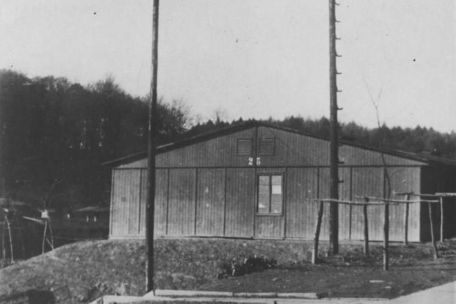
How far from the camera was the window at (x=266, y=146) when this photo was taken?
30.5 m

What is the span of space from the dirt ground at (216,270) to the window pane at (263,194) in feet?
7.25

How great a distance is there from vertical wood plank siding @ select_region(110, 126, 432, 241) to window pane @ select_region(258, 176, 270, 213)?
0.87 feet

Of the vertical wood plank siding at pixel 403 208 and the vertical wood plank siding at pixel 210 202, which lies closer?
the vertical wood plank siding at pixel 403 208

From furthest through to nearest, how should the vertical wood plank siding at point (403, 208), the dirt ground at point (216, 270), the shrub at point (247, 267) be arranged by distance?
1. the vertical wood plank siding at point (403, 208)
2. the shrub at point (247, 267)
3. the dirt ground at point (216, 270)

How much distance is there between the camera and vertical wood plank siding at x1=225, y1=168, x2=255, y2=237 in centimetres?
3067

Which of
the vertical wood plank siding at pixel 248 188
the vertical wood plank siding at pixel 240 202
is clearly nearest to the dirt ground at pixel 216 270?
the vertical wood plank siding at pixel 248 188

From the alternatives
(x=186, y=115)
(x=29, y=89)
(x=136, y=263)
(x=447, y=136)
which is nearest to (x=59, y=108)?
(x=29, y=89)

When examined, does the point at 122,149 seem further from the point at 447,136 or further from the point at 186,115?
the point at 447,136

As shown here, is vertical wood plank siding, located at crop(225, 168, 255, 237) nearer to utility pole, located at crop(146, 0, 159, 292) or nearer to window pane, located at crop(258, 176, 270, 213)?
window pane, located at crop(258, 176, 270, 213)

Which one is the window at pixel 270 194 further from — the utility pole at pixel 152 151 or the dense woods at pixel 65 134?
the dense woods at pixel 65 134

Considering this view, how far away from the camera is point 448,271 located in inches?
690

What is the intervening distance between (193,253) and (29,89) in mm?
50990

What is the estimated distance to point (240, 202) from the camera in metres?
30.9

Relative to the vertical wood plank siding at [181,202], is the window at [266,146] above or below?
above
